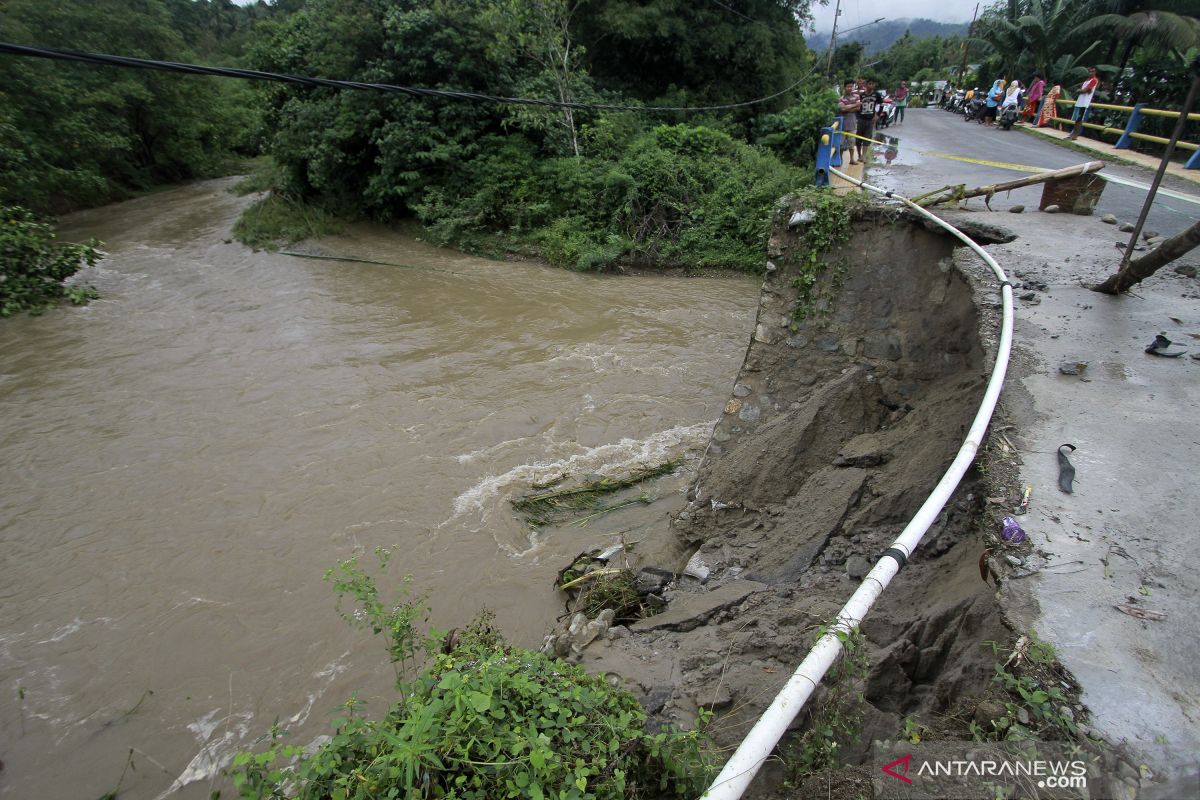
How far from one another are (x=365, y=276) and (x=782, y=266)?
10517 mm

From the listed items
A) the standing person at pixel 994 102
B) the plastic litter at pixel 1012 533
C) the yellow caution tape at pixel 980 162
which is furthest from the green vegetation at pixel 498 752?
the standing person at pixel 994 102

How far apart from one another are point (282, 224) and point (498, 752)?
55.3ft

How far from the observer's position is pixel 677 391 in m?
8.62

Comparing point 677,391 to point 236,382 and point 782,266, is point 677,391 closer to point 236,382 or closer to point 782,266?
point 782,266

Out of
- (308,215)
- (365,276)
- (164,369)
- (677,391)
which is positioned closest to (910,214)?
(677,391)

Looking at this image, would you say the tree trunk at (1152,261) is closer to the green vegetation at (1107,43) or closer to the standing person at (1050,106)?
the green vegetation at (1107,43)

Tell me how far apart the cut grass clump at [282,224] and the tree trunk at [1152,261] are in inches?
634

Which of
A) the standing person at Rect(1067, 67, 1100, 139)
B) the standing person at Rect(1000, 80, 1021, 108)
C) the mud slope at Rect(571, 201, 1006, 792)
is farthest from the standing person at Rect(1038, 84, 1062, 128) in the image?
the mud slope at Rect(571, 201, 1006, 792)

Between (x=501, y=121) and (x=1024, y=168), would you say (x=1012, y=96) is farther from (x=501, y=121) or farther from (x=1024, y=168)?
(x=501, y=121)

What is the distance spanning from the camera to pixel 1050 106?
16516mm

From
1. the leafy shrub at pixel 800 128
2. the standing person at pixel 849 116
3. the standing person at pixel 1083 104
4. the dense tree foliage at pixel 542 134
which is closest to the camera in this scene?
the standing person at pixel 849 116

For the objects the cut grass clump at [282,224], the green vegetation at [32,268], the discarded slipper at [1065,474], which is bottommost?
the cut grass clump at [282,224]

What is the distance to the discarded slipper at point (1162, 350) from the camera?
155 inches

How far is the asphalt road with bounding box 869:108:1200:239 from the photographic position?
727cm
